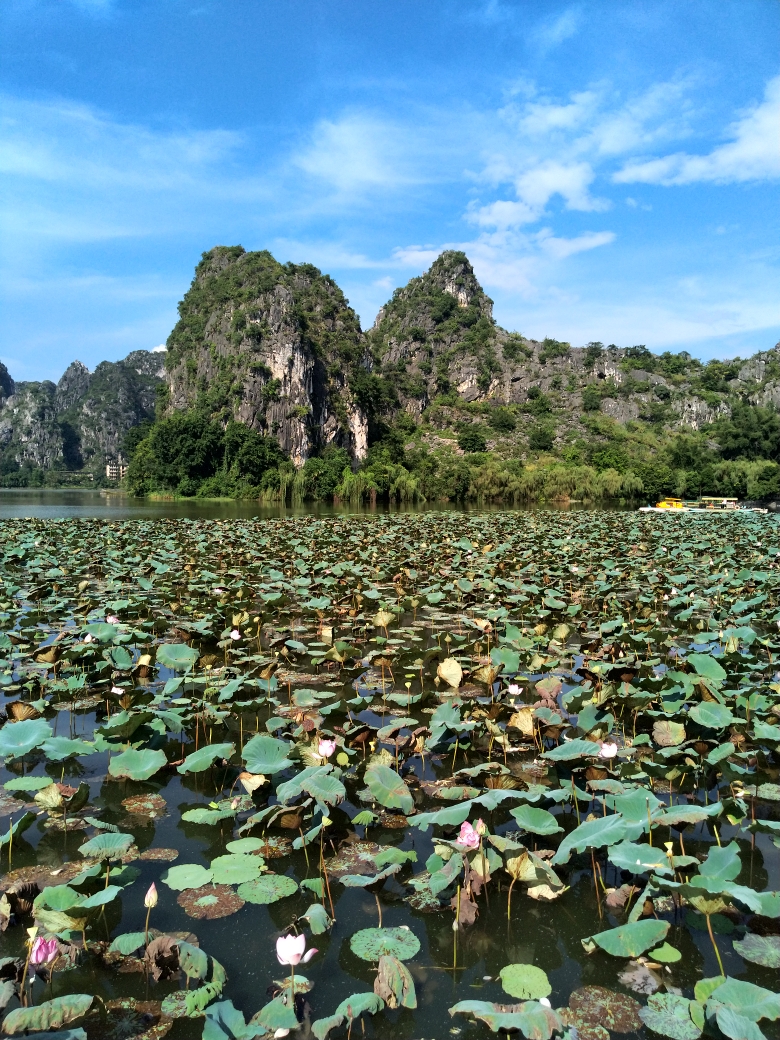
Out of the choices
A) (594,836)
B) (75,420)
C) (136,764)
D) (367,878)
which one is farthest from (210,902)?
(75,420)

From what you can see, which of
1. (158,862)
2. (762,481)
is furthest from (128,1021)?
(762,481)

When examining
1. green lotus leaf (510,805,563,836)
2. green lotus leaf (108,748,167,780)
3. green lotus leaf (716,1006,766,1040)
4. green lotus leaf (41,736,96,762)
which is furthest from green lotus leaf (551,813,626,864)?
green lotus leaf (41,736,96,762)

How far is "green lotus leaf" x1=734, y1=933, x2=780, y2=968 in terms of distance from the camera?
2.00 meters

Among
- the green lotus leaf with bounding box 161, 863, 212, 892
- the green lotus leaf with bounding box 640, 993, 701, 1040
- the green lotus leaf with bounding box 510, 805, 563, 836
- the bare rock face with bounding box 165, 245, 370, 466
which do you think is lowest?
the green lotus leaf with bounding box 640, 993, 701, 1040

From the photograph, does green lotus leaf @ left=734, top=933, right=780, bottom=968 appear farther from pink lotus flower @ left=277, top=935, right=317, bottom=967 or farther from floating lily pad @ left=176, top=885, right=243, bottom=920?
floating lily pad @ left=176, top=885, right=243, bottom=920

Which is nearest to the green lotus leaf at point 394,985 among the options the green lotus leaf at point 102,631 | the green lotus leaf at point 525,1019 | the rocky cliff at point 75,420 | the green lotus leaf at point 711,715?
the green lotus leaf at point 525,1019

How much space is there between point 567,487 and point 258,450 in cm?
2465

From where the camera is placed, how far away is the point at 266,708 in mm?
4320

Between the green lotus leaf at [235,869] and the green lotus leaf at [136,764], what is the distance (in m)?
0.64

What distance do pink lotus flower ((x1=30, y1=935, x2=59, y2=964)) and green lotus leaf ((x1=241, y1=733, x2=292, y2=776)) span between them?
3.94 feet

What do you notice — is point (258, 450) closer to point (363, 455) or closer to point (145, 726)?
point (363, 455)

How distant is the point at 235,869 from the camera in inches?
94.7

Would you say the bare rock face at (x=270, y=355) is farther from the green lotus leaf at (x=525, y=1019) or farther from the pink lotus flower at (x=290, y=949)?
the green lotus leaf at (x=525, y=1019)

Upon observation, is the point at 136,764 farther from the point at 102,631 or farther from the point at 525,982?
the point at 102,631
